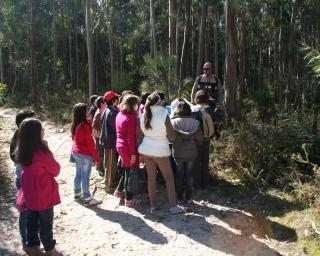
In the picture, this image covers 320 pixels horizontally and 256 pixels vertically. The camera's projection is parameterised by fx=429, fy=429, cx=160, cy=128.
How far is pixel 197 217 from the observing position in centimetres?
619

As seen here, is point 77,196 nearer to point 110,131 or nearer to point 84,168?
point 84,168

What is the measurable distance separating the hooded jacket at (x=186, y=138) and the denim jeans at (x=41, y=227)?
93.0 inches

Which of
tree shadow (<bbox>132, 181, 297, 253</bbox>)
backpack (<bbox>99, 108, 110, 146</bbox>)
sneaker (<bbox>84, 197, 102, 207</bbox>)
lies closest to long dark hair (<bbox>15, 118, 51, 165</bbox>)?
tree shadow (<bbox>132, 181, 297, 253</bbox>)

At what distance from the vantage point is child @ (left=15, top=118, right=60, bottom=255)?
4566mm

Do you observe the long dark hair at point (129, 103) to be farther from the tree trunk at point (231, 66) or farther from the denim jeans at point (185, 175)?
the tree trunk at point (231, 66)

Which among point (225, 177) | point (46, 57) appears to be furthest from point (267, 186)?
point (46, 57)

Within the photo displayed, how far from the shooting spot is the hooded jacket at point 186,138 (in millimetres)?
6508

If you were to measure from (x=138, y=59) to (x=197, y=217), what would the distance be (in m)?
26.0

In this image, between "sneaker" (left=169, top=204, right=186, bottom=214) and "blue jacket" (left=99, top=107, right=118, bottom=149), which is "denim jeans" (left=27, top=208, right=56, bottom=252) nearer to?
"sneaker" (left=169, top=204, right=186, bottom=214)

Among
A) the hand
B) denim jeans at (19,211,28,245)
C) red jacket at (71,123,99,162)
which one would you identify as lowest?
denim jeans at (19,211,28,245)

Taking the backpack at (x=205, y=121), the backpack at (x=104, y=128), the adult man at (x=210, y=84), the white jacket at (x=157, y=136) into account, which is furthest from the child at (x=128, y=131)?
the adult man at (x=210, y=84)

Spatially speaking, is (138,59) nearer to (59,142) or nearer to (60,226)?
(59,142)

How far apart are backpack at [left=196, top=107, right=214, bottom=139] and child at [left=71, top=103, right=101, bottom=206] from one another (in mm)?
1739

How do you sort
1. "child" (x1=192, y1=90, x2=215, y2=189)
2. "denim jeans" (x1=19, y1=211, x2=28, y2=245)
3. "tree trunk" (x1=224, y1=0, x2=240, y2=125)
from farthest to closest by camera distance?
1. "tree trunk" (x1=224, y1=0, x2=240, y2=125)
2. "child" (x1=192, y1=90, x2=215, y2=189)
3. "denim jeans" (x1=19, y1=211, x2=28, y2=245)
